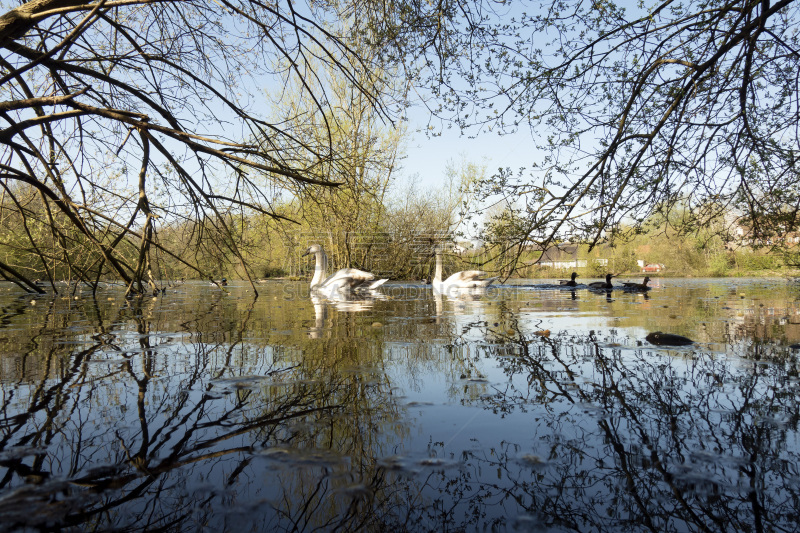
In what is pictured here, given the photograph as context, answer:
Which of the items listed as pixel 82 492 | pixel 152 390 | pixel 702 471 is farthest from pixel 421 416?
pixel 152 390

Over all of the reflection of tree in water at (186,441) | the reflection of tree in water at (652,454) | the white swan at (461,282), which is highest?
the white swan at (461,282)

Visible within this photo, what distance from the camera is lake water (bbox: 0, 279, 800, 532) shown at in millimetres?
1172

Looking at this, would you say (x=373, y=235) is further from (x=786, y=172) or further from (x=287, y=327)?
(x=786, y=172)

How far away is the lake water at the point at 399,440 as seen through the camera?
1172 millimetres

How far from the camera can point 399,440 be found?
1639mm

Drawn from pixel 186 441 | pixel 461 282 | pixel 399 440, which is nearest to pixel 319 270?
pixel 461 282

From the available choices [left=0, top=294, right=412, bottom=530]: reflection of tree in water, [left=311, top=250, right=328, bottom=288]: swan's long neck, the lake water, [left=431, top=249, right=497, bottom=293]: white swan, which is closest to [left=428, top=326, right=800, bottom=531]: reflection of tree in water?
the lake water

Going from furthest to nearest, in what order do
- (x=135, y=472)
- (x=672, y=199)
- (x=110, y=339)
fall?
(x=672, y=199) < (x=110, y=339) < (x=135, y=472)

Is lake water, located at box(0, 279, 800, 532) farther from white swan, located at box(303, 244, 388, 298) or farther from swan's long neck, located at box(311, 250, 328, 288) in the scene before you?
swan's long neck, located at box(311, 250, 328, 288)

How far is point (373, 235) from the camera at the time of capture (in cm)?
1883

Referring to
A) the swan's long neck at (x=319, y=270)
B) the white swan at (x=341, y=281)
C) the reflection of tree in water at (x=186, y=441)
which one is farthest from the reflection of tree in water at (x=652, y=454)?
the swan's long neck at (x=319, y=270)

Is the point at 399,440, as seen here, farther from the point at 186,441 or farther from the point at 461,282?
the point at 461,282

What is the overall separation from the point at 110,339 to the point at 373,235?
15114mm

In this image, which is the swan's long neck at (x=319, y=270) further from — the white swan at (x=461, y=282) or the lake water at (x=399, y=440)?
the lake water at (x=399, y=440)
